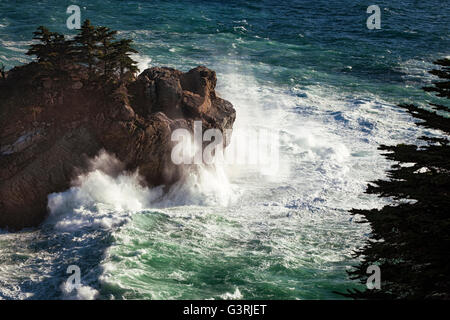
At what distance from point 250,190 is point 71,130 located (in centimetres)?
915

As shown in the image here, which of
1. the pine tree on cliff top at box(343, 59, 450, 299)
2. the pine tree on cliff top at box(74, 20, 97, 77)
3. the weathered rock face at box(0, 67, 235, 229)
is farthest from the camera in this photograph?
the pine tree on cliff top at box(74, 20, 97, 77)

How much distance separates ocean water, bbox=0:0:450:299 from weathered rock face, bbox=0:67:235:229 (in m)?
0.75

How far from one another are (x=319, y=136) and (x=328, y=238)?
12.3 metres

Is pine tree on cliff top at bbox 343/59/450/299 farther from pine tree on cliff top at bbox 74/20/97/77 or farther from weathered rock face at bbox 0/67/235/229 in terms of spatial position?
pine tree on cliff top at bbox 74/20/97/77

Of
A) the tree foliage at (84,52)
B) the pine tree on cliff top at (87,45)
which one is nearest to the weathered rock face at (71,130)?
the tree foliage at (84,52)

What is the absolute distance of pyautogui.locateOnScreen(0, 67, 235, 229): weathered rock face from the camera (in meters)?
22.5

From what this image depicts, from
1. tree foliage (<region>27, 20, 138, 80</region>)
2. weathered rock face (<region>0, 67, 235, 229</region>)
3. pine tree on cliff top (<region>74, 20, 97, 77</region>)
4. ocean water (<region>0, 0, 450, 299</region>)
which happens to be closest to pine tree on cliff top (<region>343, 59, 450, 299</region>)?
ocean water (<region>0, 0, 450, 299</region>)

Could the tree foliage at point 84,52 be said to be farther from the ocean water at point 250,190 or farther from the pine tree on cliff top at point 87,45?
the ocean water at point 250,190

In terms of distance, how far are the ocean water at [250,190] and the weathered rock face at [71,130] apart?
75 centimetres

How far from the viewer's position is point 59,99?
78.9 ft

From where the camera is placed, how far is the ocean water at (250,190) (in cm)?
1891

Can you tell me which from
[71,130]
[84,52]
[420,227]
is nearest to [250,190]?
[71,130]

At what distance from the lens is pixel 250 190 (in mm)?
26625
